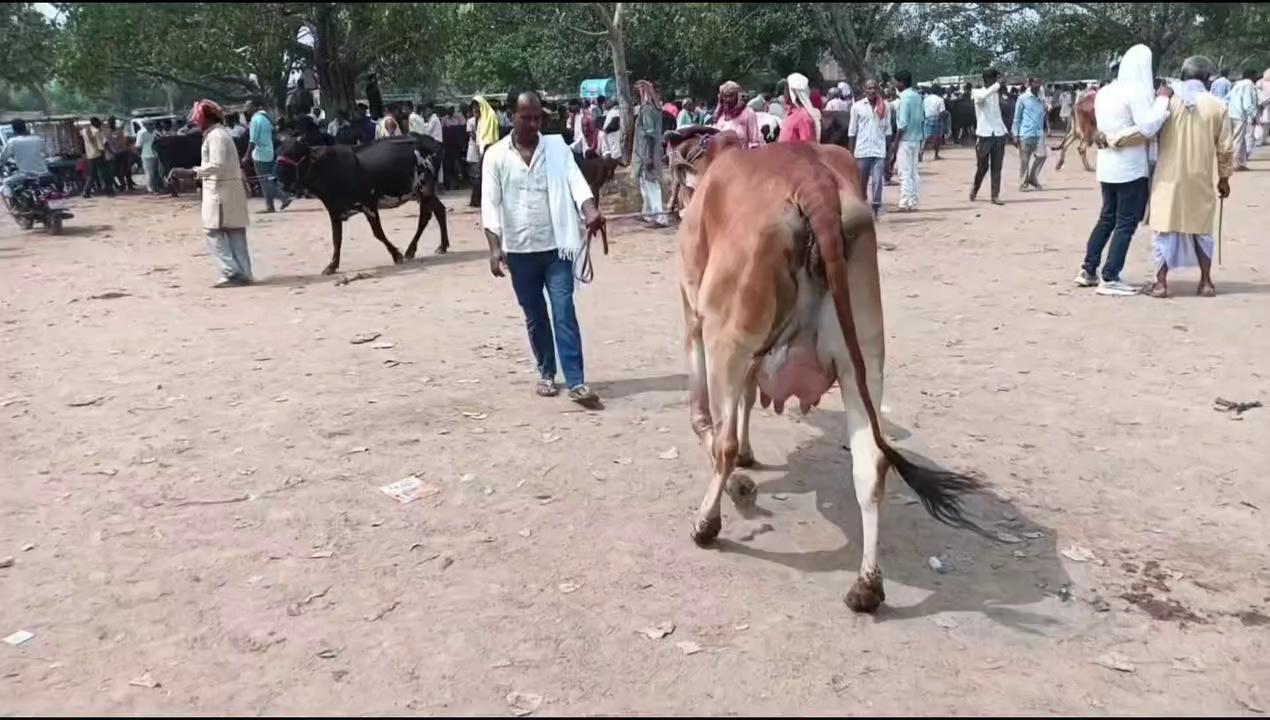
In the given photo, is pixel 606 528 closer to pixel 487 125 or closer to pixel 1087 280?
pixel 1087 280

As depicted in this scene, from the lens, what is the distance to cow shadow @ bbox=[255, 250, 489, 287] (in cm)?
1059

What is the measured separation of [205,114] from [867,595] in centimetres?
814

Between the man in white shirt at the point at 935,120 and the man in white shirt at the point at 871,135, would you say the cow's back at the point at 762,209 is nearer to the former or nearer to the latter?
the man in white shirt at the point at 871,135

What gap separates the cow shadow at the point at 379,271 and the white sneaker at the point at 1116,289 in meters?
6.25

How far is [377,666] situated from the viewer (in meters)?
3.46

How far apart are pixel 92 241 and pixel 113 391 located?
890 cm

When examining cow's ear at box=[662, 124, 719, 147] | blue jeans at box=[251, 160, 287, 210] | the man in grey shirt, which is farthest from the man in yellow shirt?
cow's ear at box=[662, 124, 719, 147]

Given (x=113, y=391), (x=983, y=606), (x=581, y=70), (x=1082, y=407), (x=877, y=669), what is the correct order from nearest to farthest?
(x=877, y=669), (x=983, y=606), (x=1082, y=407), (x=113, y=391), (x=581, y=70)

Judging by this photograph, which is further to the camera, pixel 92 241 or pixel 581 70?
pixel 581 70

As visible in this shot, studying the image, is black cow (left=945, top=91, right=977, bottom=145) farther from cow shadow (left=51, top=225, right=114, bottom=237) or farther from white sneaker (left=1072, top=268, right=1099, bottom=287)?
white sneaker (left=1072, top=268, right=1099, bottom=287)

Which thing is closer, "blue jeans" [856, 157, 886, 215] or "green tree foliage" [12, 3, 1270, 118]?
"green tree foliage" [12, 3, 1270, 118]

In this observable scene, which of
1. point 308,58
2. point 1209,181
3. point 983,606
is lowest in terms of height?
point 983,606

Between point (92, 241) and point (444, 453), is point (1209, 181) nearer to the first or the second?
point (444, 453)

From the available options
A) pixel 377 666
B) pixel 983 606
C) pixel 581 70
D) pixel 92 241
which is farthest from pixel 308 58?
pixel 581 70
